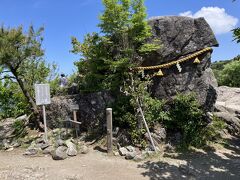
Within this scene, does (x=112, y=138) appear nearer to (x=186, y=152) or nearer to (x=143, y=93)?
(x=143, y=93)

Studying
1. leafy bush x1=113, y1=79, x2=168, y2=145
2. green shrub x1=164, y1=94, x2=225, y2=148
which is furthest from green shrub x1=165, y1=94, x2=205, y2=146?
leafy bush x1=113, y1=79, x2=168, y2=145

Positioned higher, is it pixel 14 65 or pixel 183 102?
pixel 14 65

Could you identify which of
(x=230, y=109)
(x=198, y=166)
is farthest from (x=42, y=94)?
(x=230, y=109)

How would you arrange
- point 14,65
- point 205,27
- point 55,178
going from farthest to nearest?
point 14,65, point 205,27, point 55,178

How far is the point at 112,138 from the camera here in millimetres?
9859

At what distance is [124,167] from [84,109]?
13.6 feet

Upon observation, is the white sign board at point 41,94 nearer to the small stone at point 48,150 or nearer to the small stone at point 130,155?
the small stone at point 48,150

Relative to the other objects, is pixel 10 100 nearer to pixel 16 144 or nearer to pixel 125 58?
pixel 16 144

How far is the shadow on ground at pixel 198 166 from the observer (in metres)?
7.50

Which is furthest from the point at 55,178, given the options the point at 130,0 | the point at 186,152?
the point at 130,0

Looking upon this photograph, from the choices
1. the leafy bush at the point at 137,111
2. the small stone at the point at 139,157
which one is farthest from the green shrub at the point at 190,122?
the small stone at the point at 139,157

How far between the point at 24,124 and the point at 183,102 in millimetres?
8233

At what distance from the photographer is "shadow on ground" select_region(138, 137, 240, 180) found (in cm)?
750

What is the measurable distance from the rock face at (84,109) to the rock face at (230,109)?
5.52 metres
